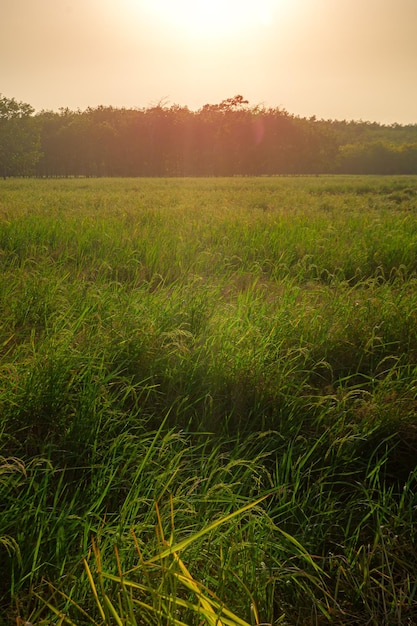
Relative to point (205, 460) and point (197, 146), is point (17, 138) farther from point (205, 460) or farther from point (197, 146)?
point (205, 460)

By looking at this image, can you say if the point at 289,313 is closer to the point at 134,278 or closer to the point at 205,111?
the point at 134,278

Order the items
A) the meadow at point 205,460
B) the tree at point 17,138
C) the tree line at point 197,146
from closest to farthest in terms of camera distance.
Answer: the meadow at point 205,460, the tree at point 17,138, the tree line at point 197,146

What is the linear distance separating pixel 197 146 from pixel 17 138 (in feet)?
80.7

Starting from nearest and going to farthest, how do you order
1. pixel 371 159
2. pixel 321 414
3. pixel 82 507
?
pixel 82 507
pixel 321 414
pixel 371 159

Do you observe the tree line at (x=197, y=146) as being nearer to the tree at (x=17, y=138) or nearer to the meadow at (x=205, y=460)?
the tree at (x=17, y=138)

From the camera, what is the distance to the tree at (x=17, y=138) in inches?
1673

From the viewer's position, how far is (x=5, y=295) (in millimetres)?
3322

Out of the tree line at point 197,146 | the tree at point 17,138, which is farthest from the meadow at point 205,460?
the tree line at point 197,146

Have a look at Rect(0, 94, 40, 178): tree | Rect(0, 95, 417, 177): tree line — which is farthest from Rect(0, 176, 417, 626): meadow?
Rect(0, 95, 417, 177): tree line

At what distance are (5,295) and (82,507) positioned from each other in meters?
2.05

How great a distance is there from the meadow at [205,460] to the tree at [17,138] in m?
43.6

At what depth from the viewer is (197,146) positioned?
62062 millimetres

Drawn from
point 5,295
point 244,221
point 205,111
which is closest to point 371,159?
point 205,111

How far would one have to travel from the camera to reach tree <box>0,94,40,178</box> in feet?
139
